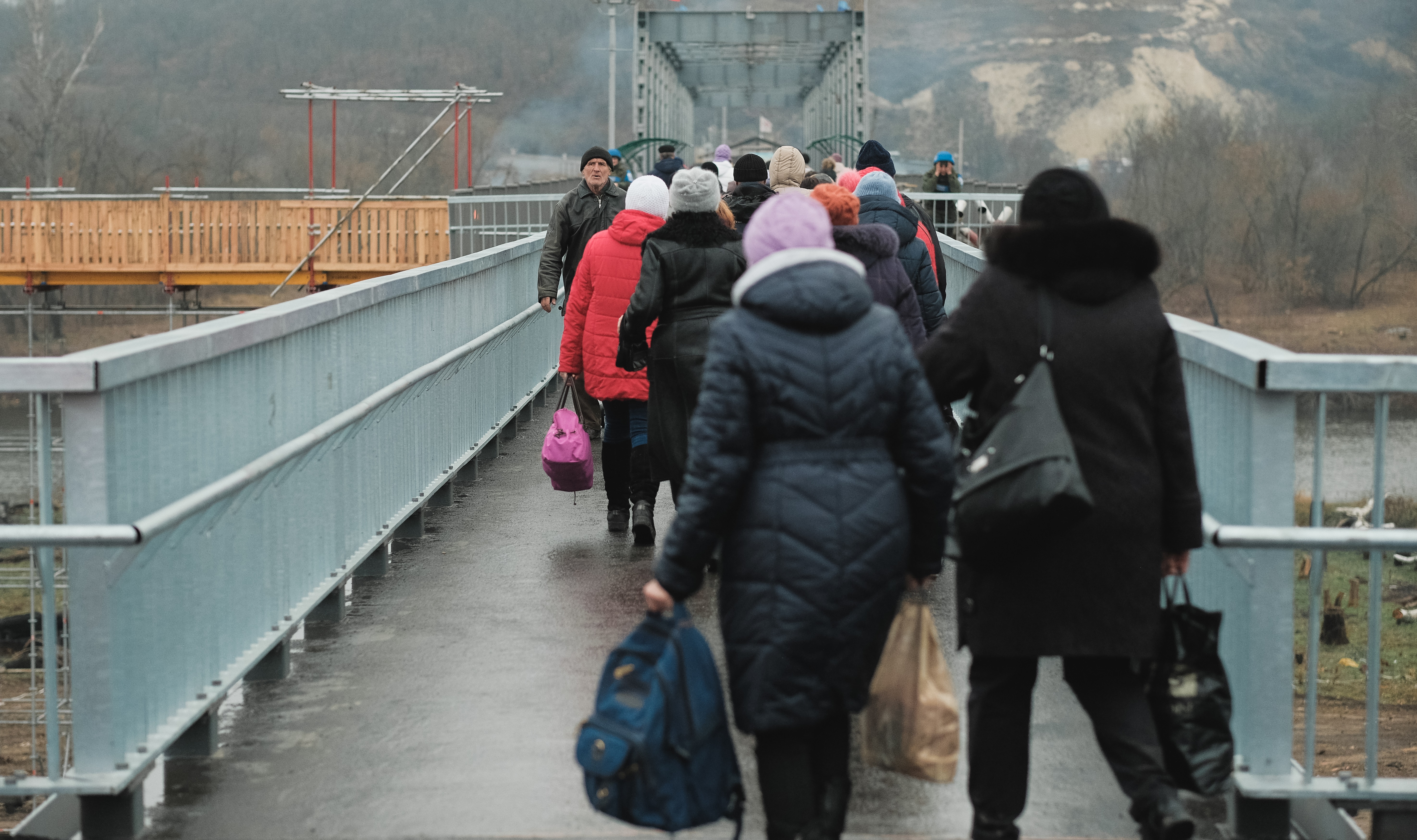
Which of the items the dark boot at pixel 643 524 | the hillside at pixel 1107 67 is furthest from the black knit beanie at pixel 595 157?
the hillside at pixel 1107 67

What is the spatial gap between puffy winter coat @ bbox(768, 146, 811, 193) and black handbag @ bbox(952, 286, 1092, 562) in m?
A: 5.63

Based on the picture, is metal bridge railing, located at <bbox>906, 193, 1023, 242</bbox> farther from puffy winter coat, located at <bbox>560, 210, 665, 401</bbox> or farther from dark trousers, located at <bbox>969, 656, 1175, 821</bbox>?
dark trousers, located at <bbox>969, 656, 1175, 821</bbox>

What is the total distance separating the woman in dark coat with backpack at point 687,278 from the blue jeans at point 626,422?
124 cm

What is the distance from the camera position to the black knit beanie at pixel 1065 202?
3.98 meters

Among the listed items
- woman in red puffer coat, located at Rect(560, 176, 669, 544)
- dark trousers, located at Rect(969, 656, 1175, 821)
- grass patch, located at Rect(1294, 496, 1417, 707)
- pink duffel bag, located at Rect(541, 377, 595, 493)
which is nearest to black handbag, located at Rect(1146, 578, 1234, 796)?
dark trousers, located at Rect(969, 656, 1175, 821)

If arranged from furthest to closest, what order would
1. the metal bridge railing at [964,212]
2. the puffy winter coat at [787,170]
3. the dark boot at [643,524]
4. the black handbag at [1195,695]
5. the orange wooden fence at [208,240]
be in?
the orange wooden fence at [208,240] < the metal bridge railing at [964,212] < the puffy winter coat at [787,170] < the dark boot at [643,524] < the black handbag at [1195,695]

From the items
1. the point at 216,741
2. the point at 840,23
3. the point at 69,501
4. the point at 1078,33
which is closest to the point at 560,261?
the point at 216,741

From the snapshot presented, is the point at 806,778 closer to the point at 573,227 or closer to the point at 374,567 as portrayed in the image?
the point at 374,567

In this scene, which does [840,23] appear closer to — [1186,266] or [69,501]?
[69,501]

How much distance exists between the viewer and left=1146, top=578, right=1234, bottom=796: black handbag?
13.6ft

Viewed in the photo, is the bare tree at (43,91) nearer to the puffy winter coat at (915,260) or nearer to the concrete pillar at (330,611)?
the puffy winter coat at (915,260)

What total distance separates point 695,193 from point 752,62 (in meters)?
51.9

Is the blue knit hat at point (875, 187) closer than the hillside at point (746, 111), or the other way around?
the blue knit hat at point (875, 187)

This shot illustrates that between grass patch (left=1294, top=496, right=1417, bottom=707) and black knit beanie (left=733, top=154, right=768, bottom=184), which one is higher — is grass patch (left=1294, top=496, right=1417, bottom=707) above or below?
below
